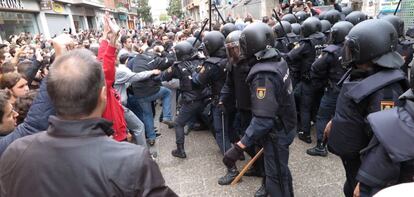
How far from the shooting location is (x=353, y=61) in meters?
2.45

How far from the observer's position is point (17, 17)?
20688 millimetres

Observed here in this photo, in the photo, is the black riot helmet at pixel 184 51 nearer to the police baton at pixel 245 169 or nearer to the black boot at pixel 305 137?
the police baton at pixel 245 169

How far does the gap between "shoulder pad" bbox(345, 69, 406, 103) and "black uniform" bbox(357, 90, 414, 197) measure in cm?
34

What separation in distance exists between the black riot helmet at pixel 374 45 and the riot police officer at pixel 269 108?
71 cm

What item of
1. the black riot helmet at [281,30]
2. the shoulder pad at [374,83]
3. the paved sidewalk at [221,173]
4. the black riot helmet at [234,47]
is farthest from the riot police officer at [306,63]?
the shoulder pad at [374,83]

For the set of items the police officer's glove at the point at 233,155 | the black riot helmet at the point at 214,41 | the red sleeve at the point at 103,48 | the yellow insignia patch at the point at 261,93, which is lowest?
the police officer's glove at the point at 233,155

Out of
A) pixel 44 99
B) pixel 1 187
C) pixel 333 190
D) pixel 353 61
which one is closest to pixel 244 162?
pixel 333 190

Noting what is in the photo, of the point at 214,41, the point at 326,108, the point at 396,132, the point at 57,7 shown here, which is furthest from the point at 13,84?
the point at 57,7

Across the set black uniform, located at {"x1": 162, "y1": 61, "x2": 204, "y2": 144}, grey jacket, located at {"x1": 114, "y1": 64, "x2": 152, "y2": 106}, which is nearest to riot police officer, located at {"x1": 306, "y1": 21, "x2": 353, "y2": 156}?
black uniform, located at {"x1": 162, "y1": 61, "x2": 204, "y2": 144}

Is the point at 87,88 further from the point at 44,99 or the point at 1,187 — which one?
the point at 44,99

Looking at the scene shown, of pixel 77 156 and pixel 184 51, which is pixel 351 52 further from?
pixel 184 51

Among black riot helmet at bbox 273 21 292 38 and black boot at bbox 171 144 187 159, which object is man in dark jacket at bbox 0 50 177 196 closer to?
black boot at bbox 171 144 187 159

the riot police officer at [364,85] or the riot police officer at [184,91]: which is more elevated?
the riot police officer at [364,85]

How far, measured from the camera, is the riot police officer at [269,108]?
2871 mm
